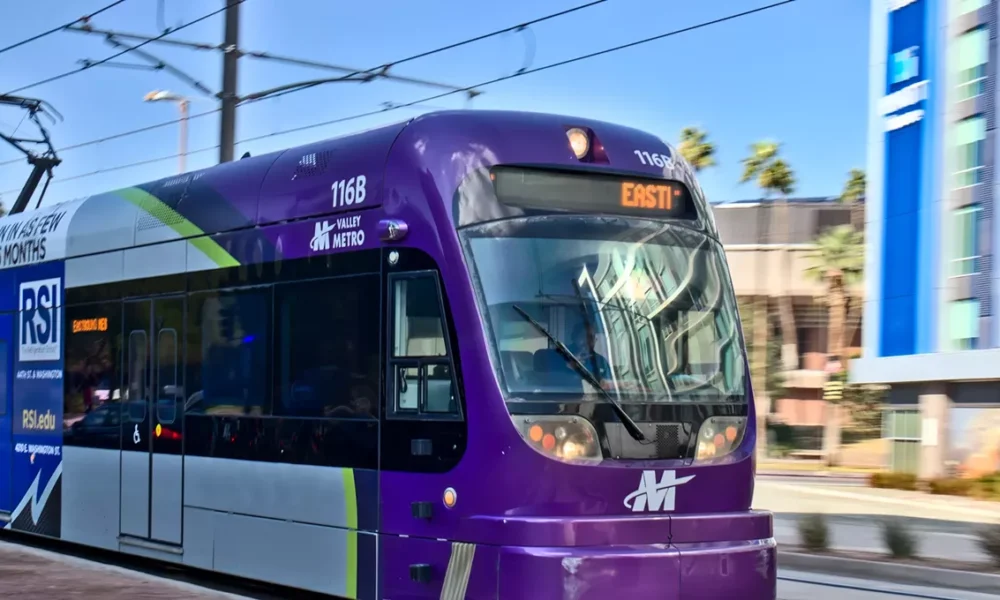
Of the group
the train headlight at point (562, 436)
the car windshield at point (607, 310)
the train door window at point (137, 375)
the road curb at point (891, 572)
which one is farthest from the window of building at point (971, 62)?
the train headlight at point (562, 436)

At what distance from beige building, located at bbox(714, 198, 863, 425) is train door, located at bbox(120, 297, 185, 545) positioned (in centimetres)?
4806

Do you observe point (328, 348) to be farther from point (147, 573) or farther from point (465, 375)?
point (147, 573)

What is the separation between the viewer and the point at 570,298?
8.38 metres

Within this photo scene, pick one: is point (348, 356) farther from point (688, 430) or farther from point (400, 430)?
point (688, 430)

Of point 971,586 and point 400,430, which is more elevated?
point 400,430

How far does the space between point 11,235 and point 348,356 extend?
6.62 meters

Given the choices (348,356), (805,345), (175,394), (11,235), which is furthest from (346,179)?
(805,345)

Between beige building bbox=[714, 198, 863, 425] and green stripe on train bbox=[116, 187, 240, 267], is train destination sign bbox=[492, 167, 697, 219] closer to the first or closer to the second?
green stripe on train bbox=[116, 187, 240, 267]

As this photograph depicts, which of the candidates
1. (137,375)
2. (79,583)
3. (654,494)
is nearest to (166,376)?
(137,375)

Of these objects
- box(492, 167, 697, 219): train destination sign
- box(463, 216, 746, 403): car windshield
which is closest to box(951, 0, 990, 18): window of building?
box(492, 167, 697, 219): train destination sign

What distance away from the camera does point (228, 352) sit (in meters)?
10.5

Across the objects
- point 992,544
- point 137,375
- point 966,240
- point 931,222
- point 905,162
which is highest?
point 905,162

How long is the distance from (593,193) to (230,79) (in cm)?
880

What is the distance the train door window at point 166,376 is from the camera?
439 inches
